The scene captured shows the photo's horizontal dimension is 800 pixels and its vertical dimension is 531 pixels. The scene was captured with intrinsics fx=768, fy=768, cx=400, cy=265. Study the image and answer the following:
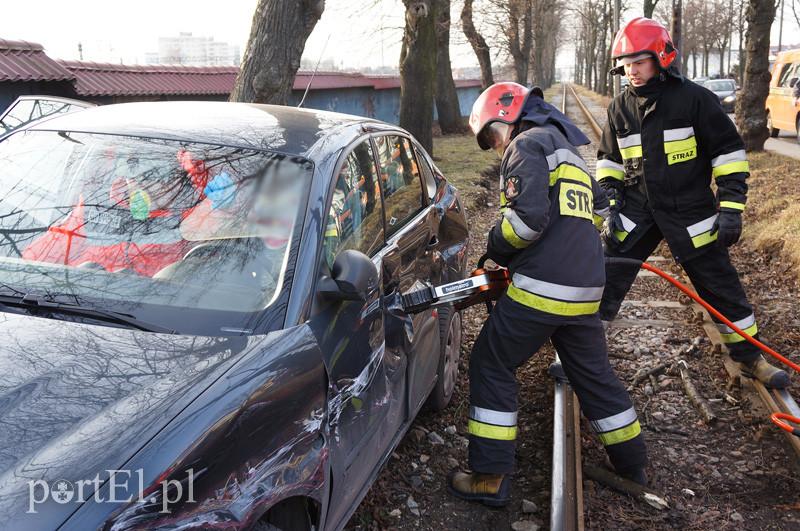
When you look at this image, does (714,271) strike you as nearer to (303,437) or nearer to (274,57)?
(303,437)

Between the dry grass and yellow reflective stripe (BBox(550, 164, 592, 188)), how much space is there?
191 inches

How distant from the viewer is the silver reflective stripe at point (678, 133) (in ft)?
15.1

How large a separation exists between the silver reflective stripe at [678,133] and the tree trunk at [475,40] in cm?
2422

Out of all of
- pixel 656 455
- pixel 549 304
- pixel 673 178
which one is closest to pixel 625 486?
pixel 656 455

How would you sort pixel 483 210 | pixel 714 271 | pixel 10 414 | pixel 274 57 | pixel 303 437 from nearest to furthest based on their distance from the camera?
pixel 10 414, pixel 303 437, pixel 714 271, pixel 274 57, pixel 483 210

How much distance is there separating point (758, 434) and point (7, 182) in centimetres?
397

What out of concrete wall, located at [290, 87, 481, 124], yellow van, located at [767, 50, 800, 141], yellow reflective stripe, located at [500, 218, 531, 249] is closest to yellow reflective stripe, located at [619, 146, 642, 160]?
yellow reflective stripe, located at [500, 218, 531, 249]

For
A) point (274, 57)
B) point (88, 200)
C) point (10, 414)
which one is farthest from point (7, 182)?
point (274, 57)

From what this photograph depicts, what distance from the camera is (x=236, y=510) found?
2.00m

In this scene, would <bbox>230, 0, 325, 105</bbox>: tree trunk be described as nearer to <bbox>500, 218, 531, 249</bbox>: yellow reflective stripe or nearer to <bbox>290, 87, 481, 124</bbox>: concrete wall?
<bbox>500, 218, 531, 249</bbox>: yellow reflective stripe

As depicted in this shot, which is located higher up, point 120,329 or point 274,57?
point 274,57

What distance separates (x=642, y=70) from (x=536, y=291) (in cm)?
184

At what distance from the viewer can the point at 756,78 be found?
15.8 m

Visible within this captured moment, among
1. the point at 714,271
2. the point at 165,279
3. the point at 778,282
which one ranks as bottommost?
the point at 778,282
